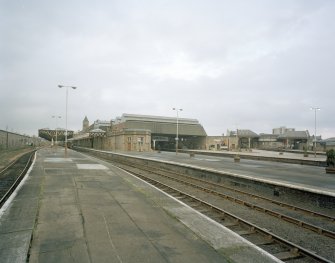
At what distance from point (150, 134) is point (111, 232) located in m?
80.4

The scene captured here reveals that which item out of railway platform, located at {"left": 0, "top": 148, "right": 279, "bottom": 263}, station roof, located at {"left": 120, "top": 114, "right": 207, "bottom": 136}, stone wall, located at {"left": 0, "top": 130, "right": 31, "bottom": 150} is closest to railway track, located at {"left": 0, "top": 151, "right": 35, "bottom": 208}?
railway platform, located at {"left": 0, "top": 148, "right": 279, "bottom": 263}

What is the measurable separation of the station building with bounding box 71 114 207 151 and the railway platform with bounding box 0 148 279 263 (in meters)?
70.7

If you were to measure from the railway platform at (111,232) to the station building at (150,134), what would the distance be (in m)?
70.7

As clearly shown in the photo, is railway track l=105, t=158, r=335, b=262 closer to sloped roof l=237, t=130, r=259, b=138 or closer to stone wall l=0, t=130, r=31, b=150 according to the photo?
stone wall l=0, t=130, r=31, b=150

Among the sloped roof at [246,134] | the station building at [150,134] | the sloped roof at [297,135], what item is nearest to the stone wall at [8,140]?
the station building at [150,134]

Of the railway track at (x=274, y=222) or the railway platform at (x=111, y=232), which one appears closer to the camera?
the railway platform at (x=111, y=232)

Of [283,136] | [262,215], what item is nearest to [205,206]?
[262,215]

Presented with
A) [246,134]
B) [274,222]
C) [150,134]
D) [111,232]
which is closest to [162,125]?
[150,134]

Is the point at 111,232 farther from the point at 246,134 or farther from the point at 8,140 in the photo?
the point at 246,134

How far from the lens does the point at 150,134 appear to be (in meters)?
89.8

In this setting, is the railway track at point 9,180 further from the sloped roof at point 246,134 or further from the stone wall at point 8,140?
the sloped roof at point 246,134

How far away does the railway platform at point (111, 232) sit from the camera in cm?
768

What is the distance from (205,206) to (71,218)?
638 cm

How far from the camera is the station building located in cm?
8625
